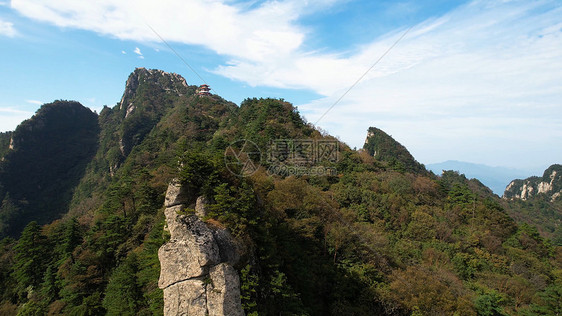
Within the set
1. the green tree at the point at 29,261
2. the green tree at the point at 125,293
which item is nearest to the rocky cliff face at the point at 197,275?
the green tree at the point at 125,293

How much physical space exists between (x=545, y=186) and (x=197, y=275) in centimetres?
17679

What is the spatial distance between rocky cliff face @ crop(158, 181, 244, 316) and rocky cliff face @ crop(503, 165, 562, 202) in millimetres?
164934

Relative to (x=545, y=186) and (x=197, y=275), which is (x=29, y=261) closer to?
(x=197, y=275)

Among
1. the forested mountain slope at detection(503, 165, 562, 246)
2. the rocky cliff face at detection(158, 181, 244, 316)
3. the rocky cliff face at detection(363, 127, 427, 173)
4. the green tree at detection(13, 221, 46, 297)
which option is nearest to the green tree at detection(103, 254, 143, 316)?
the rocky cliff face at detection(158, 181, 244, 316)

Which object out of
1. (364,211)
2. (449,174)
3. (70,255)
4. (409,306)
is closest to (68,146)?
(70,255)

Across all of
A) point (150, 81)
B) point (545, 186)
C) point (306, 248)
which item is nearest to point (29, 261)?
point (306, 248)

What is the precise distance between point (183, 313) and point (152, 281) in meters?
5.00

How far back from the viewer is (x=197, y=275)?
34.8 ft

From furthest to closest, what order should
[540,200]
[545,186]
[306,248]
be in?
1. [545,186]
2. [540,200]
3. [306,248]

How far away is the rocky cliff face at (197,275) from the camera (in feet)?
34.1

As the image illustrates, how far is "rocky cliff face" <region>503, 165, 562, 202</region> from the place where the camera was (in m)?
121

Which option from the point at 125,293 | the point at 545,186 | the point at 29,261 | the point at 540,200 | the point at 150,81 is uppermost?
the point at 150,81

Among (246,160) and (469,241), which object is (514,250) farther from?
(246,160)

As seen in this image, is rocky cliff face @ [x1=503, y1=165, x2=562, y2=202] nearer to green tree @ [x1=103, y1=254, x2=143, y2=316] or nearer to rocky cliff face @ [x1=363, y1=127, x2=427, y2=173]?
rocky cliff face @ [x1=363, y1=127, x2=427, y2=173]
